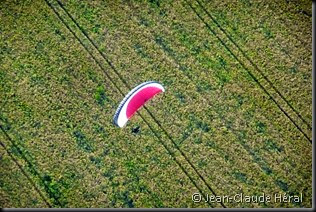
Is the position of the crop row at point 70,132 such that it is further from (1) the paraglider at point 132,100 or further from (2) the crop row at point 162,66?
(1) the paraglider at point 132,100

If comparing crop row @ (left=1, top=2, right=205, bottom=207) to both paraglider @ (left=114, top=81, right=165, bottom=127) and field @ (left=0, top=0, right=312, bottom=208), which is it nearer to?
field @ (left=0, top=0, right=312, bottom=208)

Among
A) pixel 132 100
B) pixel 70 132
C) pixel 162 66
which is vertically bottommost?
pixel 132 100

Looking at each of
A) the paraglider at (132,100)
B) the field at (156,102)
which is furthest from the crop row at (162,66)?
the paraglider at (132,100)

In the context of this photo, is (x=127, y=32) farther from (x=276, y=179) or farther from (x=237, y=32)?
(x=276, y=179)

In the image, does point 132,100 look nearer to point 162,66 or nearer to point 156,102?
point 156,102

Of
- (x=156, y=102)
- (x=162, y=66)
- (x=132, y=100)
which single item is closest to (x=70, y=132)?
(x=132, y=100)

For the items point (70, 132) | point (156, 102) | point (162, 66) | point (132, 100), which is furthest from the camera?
point (162, 66)

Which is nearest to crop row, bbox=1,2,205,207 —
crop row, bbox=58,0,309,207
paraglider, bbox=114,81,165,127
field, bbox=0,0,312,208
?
field, bbox=0,0,312,208

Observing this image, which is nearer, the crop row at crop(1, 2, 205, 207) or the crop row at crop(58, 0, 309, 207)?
the crop row at crop(1, 2, 205, 207)
